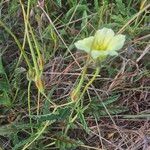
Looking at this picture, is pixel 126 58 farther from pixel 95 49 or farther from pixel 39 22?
pixel 95 49

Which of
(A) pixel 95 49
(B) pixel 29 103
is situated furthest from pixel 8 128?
(A) pixel 95 49

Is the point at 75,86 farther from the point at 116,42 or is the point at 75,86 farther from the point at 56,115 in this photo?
the point at 116,42

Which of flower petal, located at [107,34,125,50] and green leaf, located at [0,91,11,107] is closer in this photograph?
flower petal, located at [107,34,125,50]

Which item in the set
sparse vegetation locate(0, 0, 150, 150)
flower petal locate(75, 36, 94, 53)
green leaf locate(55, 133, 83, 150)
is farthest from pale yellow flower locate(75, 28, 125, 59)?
green leaf locate(55, 133, 83, 150)

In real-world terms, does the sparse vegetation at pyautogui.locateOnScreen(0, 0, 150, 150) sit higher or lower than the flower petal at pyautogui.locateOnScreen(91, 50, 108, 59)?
lower

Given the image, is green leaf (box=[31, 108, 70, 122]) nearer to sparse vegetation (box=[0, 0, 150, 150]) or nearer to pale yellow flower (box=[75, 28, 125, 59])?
sparse vegetation (box=[0, 0, 150, 150])

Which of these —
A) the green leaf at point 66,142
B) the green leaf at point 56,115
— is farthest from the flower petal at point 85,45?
the green leaf at point 66,142

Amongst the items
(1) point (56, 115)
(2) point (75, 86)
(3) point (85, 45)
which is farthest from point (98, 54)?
(2) point (75, 86)

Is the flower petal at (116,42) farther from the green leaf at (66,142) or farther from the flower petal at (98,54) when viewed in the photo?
the green leaf at (66,142)
